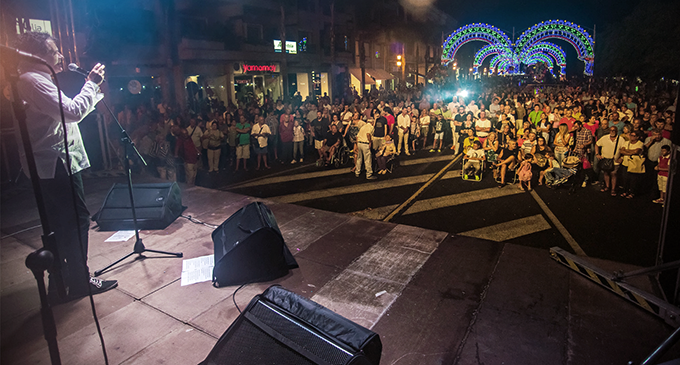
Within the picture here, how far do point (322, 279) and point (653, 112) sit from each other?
1080cm

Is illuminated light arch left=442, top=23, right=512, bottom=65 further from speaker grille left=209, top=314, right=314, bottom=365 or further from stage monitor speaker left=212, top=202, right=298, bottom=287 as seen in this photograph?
speaker grille left=209, top=314, right=314, bottom=365

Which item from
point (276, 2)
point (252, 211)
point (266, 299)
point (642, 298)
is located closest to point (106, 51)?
point (276, 2)

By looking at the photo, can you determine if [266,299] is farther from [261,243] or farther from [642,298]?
[642,298]

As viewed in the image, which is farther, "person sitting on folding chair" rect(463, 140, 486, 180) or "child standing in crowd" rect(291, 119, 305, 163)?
"child standing in crowd" rect(291, 119, 305, 163)

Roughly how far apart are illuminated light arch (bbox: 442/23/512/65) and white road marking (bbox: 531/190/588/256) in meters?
45.3

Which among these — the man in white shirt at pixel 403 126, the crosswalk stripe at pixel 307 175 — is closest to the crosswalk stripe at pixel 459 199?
the crosswalk stripe at pixel 307 175

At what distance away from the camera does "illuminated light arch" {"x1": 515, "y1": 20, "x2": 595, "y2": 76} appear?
4841cm

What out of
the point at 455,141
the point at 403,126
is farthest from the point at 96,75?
the point at 455,141

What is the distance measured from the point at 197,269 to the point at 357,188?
5.41 meters

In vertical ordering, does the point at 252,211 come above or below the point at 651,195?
above

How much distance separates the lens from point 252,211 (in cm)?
477

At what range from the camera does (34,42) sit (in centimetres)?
338

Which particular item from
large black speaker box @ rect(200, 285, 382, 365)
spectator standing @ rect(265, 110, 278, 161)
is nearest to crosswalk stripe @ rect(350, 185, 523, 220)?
large black speaker box @ rect(200, 285, 382, 365)

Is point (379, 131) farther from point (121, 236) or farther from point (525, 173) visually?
point (121, 236)
